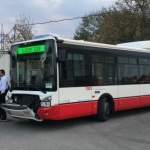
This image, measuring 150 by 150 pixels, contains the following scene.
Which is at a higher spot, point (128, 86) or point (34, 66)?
point (34, 66)

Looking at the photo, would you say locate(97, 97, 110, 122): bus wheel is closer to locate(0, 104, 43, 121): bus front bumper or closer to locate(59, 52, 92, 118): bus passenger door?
locate(59, 52, 92, 118): bus passenger door

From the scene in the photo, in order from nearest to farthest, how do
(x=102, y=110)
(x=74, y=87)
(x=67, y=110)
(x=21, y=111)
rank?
(x=21, y=111), (x=67, y=110), (x=74, y=87), (x=102, y=110)

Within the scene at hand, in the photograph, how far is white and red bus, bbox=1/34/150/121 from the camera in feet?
27.9

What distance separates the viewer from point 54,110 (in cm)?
836

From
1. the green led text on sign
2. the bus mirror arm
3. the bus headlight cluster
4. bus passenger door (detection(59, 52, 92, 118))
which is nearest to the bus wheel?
bus passenger door (detection(59, 52, 92, 118))

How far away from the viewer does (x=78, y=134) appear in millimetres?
8195

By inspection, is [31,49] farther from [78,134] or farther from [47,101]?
[78,134]

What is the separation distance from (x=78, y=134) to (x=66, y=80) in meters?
1.73

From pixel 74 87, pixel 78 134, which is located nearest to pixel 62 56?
pixel 74 87

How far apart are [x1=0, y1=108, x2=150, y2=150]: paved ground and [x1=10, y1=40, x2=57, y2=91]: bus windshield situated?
136 cm

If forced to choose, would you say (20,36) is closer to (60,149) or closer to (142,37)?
(142,37)

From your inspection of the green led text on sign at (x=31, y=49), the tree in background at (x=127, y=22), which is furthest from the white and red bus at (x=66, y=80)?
the tree in background at (x=127, y=22)

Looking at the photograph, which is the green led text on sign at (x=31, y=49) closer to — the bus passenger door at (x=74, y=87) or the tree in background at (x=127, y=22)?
the bus passenger door at (x=74, y=87)

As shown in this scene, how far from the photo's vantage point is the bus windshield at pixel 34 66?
28.1 feet
